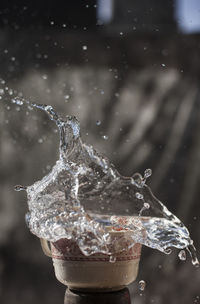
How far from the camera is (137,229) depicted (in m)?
0.90

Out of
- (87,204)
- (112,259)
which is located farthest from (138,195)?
A: (112,259)

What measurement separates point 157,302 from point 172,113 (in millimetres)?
733

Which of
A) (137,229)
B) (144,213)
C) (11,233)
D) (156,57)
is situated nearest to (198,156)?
(156,57)

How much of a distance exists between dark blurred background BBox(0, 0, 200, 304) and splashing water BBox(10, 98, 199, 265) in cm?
91

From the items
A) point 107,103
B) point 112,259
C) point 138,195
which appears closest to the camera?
point 112,259

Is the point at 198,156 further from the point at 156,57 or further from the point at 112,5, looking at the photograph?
the point at 112,5

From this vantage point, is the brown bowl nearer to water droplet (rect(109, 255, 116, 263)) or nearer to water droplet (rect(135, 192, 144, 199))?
water droplet (rect(109, 255, 116, 263))

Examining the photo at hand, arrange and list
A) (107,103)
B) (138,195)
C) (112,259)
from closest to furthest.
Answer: (112,259) < (138,195) < (107,103)

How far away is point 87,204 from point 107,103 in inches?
37.6

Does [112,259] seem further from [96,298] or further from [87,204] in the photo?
[87,204]

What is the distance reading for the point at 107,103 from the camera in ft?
6.94

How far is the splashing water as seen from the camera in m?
0.89

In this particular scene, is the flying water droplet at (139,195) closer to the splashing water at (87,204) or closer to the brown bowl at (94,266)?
the splashing water at (87,204)

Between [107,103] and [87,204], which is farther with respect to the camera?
[107,103]
